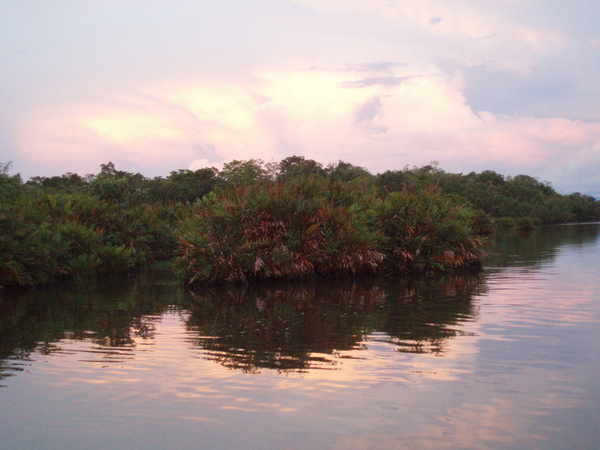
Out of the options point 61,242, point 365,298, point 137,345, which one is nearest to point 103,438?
point 137,345

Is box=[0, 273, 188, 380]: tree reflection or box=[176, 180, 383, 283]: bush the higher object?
box=[176, 180, 383, 283]: bush

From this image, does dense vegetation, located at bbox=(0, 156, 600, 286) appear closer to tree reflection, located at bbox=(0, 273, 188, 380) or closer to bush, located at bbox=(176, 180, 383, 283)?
bush, located at bbox=(176, 180, 383, 283)

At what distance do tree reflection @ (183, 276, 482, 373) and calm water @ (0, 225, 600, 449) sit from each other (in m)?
0.04

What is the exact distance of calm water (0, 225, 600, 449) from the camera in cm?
471

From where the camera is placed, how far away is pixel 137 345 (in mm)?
8062

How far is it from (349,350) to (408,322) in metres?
2.37

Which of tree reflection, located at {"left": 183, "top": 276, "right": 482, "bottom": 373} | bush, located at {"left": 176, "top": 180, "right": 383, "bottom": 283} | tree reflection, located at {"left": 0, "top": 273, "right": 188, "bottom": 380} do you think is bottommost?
tree reflection, located at {"left": 0, "top": 273, "right": 188, "bottom": 380}

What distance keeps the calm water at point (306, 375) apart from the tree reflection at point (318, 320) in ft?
0.14

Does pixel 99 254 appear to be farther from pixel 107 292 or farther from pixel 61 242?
pixel 107 292

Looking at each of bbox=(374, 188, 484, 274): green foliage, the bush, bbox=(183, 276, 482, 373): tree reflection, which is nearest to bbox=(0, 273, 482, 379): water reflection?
bbox=(183, 276, 482, 373): tree reflection

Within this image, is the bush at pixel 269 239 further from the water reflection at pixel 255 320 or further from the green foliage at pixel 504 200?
the green foliage at pixel 504 200

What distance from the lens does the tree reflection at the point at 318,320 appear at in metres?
7.35

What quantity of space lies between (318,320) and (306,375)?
11.7 ft

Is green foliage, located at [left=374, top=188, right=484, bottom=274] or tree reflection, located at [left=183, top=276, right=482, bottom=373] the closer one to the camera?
tree reflection, located at [left=183, top=276, right=482, bottom=373]
